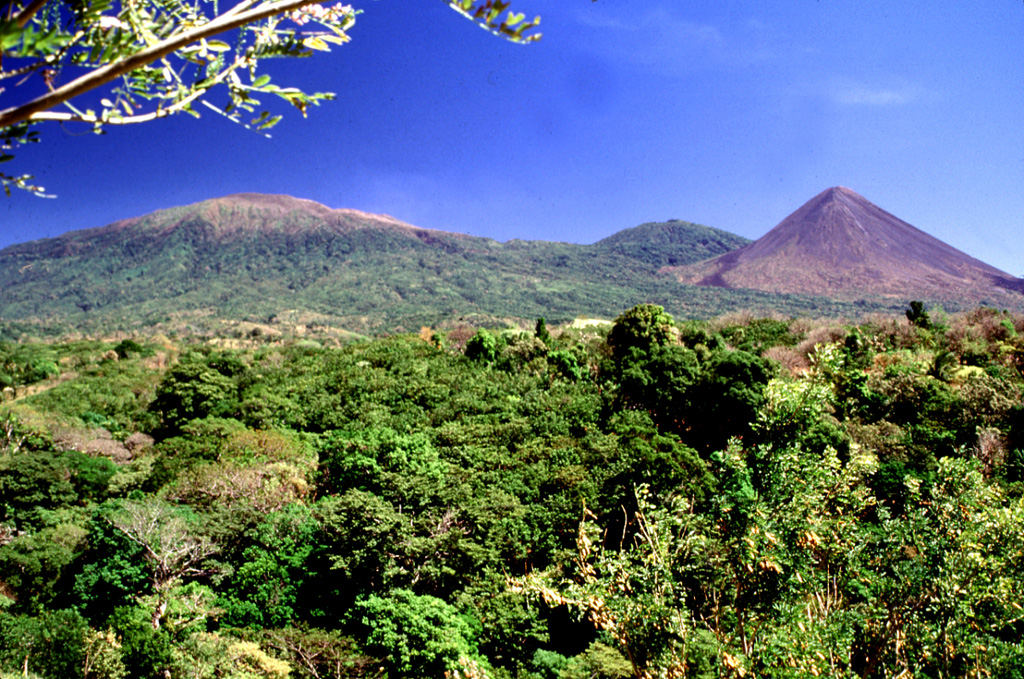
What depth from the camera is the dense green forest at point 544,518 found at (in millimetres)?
5016

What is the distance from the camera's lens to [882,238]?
78.6 m

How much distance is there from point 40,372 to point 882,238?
9966 centimetres

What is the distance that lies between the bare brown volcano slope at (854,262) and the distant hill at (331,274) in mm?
4944

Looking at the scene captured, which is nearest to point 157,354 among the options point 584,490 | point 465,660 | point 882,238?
point 584,490

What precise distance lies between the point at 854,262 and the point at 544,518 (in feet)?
261

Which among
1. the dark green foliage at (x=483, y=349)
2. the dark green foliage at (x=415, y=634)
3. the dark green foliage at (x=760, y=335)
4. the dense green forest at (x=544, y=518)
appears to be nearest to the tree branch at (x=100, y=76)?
the dense green forest at (x=544, y=518)

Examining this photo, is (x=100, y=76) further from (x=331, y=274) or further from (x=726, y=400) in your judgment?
(x=331, y=274)

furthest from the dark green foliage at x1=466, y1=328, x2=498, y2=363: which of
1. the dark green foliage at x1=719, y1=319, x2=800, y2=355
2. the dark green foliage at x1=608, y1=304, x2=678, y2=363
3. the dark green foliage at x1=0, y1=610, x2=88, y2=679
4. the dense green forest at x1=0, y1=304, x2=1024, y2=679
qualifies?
the dark green foliage at x1=0, y1=610, x2=88, y2=679

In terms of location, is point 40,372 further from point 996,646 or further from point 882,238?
point 882,238

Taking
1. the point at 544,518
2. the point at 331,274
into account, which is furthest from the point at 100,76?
the point at 331,274

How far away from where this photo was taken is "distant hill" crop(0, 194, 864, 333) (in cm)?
9638

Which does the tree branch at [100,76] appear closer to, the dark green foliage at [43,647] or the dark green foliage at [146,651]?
the dark green foliage at [146,651]

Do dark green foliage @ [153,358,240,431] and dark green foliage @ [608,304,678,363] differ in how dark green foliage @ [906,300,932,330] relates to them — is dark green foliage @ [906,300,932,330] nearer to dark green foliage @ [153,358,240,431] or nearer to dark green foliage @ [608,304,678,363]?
dark green foliage @ [608,304,678,363]

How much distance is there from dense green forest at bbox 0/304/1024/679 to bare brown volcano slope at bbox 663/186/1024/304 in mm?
50344
